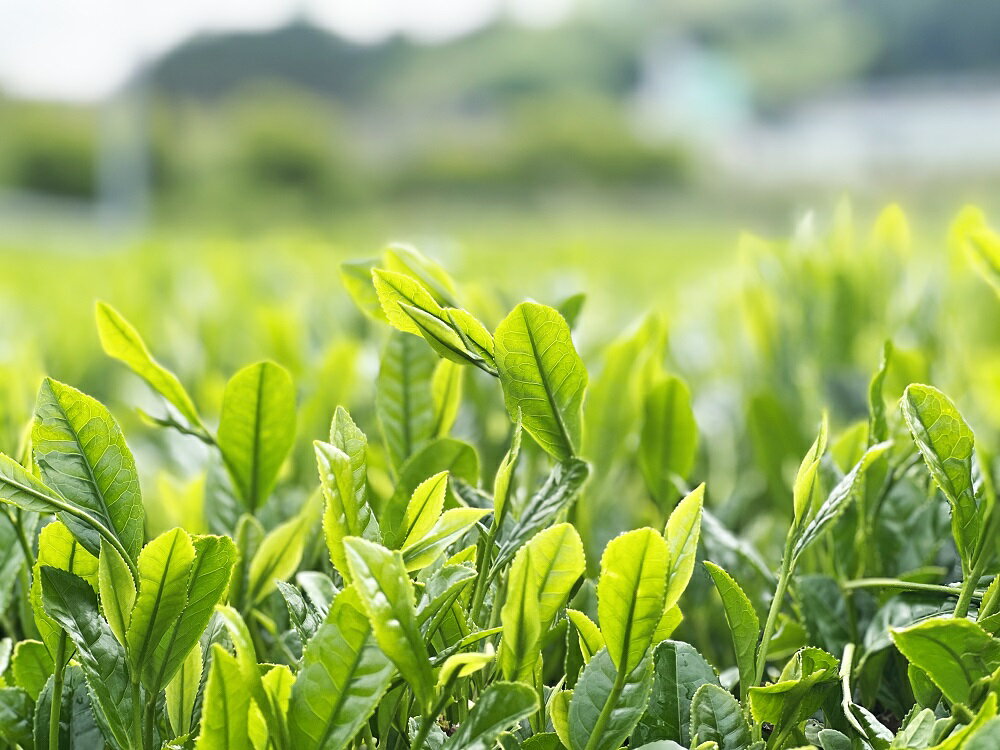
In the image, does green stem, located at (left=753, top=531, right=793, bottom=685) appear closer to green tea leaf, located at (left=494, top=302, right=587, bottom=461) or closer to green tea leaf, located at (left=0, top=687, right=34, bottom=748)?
green tea leaf, located at (left=494, top=302, right=587, bottom=461)

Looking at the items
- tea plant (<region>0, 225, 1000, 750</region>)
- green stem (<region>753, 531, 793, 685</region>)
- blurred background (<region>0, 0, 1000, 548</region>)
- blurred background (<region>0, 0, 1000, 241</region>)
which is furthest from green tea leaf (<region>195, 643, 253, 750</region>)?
blurred background (<region>0, 0, 1000, 241</region>)

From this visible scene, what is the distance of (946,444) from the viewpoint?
374 mm

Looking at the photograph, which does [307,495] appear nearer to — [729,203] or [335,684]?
[335,684]

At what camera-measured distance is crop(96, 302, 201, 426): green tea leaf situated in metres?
0.45

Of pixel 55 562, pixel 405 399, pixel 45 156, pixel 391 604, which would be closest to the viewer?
pixel 391 604

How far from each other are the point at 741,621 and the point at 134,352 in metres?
0.31

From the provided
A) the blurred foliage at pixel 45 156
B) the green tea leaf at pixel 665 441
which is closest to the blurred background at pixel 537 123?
the blurred foliage at pixel 45 156

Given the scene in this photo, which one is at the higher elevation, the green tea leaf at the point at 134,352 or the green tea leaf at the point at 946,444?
the green tea leaf at the point at 134,352

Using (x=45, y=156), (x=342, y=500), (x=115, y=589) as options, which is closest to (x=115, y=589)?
(x=115, y=589)

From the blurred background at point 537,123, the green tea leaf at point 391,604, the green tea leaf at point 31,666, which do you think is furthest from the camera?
the blurred background at point 537,123

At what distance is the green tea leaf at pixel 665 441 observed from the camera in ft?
1.83

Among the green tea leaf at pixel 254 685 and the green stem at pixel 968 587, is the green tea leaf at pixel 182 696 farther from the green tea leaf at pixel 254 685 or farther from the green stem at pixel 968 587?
the green stem at pixel 968 587

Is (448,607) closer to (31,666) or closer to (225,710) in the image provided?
(225,710)

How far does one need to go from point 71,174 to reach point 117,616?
30.7 m
